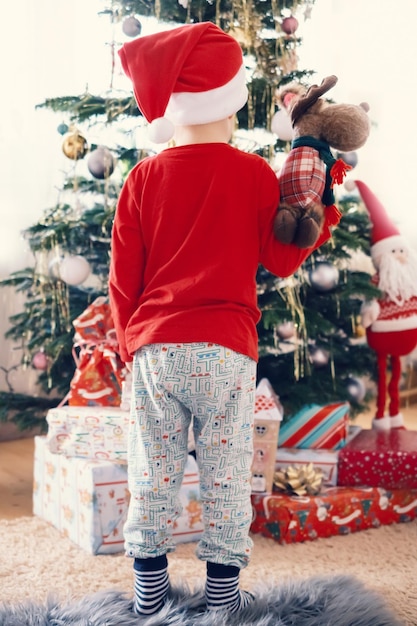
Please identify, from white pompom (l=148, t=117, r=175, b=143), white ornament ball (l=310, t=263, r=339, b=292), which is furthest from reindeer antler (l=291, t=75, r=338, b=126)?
white ornament ball (l=310, t=263, r=339, b=292)

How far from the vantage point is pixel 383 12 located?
3.38 m

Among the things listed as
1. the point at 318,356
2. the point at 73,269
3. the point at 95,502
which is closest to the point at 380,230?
the point at 318,356

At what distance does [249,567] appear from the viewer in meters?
1.66

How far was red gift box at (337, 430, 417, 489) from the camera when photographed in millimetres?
1974

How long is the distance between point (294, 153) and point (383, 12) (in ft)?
7.63

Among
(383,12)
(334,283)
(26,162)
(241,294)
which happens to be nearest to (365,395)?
(334,283)

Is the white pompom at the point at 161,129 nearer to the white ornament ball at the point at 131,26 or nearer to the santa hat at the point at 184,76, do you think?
the santa hat at the point at 184,76

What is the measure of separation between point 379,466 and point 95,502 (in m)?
0.72

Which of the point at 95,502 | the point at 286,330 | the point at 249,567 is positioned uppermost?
the point at 286,330

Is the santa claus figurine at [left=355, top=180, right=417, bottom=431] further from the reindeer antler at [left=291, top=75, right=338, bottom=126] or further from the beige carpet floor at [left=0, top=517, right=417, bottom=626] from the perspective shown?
the reindeer antler at [left=291, top=75, right=338, bottom=126]

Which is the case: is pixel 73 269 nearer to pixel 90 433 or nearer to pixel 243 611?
pixel 90 433

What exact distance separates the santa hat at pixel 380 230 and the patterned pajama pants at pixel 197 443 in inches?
38.1

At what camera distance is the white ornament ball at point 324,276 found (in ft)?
6.66

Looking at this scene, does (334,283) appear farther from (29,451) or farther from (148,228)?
(29,451)
